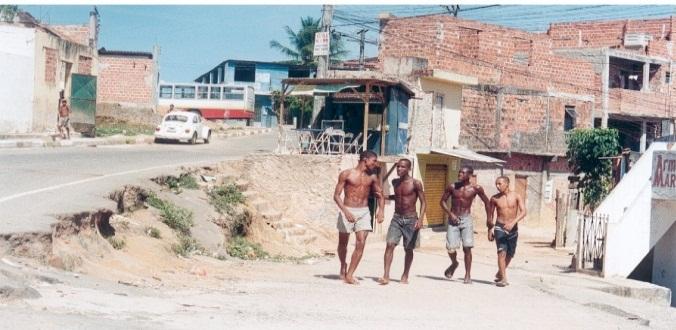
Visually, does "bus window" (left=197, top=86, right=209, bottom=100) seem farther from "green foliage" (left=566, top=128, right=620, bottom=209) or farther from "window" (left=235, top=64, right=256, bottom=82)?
"green foliage" (left=566, top=128, right=620, bottom=209)

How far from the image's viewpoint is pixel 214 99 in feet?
178

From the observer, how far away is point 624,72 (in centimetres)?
4153

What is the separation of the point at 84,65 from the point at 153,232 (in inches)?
908

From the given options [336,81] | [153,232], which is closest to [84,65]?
[336,81]

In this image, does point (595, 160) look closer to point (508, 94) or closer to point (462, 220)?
point (508, 94)

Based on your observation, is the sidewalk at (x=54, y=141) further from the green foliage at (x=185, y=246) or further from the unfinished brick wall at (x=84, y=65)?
the green foliage at (x=185, y=246)

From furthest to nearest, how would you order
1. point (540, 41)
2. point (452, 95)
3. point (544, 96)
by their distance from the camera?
point (540, 41) < point (544, 96) < point (452, 95)

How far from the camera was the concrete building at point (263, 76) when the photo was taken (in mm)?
58031

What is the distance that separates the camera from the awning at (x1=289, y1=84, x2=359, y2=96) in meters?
23.7

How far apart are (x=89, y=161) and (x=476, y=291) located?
10.9 metres

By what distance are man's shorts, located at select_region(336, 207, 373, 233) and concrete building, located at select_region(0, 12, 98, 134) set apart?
20.9m

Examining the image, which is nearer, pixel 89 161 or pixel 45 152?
pixel 89 161

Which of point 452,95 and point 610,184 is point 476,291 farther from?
point 452,95

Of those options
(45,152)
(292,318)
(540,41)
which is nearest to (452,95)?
(540,41)
